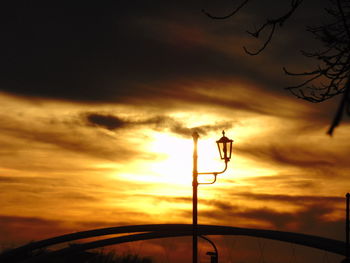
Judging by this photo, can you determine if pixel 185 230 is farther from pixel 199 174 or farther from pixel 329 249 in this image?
pixel 199 174

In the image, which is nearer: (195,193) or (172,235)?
(195,193)

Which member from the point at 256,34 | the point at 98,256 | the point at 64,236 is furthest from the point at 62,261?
the point at 256,34

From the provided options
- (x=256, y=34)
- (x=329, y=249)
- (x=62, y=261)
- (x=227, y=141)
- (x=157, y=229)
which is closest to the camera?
(x=256, y=34)

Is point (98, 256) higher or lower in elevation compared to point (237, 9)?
lower

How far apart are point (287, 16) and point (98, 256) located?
69319 mm

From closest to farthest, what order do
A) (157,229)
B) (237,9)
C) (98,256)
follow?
(237,9) → (157,229) → (98,256)

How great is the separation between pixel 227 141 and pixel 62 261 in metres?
48.9

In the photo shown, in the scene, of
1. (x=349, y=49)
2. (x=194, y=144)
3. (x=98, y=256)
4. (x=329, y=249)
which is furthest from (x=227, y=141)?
(x=98, y=256)

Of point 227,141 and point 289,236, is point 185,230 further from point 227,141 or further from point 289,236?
point 227,141

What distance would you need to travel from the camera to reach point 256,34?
8.23 m

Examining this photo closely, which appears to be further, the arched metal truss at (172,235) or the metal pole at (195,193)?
the arched metal truss at (172,235)

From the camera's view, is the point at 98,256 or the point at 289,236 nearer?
the point at 289,236

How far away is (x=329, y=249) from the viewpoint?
5381cm

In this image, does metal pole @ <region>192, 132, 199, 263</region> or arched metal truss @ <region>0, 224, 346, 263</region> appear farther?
arched metal truss @ <region>0, 224, 346, 263</region>
